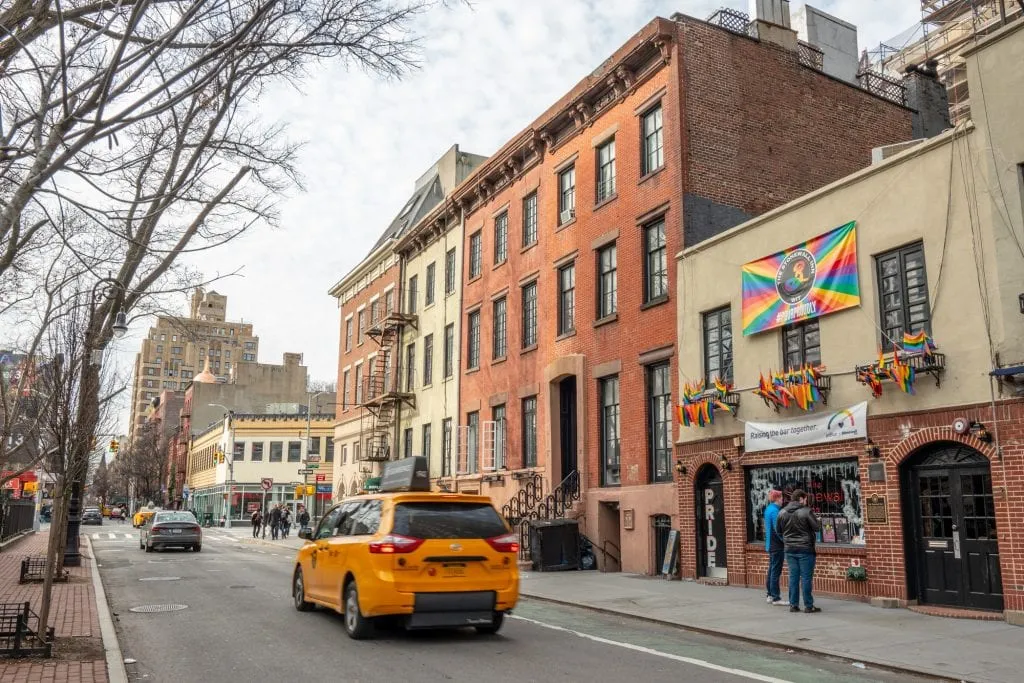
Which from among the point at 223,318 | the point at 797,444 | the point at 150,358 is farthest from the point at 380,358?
the point at 150,358

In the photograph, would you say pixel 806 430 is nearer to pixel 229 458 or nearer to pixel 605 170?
pixel 605 170

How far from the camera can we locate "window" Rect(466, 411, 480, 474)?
93.7ft

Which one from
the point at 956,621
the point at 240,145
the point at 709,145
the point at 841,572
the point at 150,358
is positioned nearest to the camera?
the point at 240,145

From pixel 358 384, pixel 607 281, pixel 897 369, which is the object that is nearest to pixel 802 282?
pixel 897 369

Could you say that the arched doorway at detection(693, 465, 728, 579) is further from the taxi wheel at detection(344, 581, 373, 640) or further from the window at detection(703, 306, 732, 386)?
the taxi wheel at detection(344, 581, 373, 640)

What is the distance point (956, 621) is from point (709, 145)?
1177 centimetres

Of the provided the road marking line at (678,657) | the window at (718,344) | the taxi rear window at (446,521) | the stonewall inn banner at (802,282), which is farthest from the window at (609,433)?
the taxi rear window at (446,521)

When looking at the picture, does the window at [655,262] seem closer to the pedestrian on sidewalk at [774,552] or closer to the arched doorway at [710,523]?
the arched doorway at [710,523]

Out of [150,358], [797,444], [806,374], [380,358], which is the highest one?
[150,358]

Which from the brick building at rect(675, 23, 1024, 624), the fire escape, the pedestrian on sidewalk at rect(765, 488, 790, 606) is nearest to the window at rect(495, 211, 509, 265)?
the fire escape

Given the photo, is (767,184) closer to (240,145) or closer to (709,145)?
(709,145)

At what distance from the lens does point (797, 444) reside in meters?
15.1

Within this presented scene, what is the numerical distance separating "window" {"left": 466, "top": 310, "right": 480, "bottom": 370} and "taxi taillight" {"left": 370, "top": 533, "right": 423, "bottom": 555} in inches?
753

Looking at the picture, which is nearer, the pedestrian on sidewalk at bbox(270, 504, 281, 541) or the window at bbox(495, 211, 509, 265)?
the window at bbox(495, 211, 509, 265)
